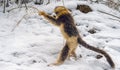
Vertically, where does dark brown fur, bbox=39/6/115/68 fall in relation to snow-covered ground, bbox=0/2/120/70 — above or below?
above

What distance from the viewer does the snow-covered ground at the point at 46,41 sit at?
3689 millimetres

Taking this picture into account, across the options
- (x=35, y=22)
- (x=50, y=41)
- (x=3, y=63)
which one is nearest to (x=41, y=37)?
(x=50, y=41)

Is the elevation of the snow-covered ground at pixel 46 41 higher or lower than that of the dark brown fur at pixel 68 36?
lower

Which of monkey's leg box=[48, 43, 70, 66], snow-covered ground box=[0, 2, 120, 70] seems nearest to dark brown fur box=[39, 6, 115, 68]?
monkey's leg box=[48, 43, 70, 66]

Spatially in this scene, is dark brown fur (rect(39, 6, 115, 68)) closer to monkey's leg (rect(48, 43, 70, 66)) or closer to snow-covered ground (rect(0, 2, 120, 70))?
monkey's leg (rect(48, 43, 70, 66))

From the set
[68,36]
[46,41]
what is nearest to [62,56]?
[68,36]

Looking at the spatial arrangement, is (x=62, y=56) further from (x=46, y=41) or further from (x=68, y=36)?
(x=46, y=41)

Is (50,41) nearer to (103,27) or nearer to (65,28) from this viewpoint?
(65,28)

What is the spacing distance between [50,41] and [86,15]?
1.07 meters

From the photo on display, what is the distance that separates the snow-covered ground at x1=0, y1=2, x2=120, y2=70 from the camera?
12.1 ft

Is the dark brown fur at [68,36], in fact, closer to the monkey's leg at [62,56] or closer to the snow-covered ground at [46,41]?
the monkey's leg at [62,56]

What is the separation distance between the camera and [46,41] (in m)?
4.20

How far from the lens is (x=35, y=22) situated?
15.7 ft

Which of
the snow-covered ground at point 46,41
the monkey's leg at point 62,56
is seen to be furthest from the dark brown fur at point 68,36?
the snow-covered ground at point 46,41
